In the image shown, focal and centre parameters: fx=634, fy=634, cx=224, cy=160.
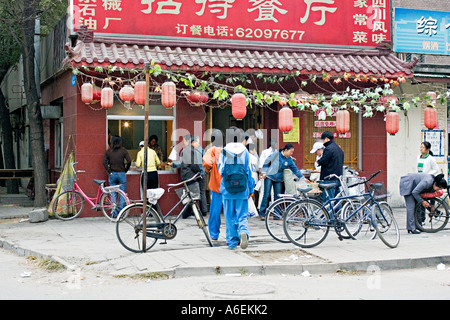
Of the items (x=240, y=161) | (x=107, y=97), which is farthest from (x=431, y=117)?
(x=107, y=97)

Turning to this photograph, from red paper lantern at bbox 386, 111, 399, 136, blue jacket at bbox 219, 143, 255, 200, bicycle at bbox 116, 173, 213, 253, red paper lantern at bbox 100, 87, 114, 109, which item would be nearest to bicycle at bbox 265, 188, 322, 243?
blue jacket at bbox 219, 143, 255, 200

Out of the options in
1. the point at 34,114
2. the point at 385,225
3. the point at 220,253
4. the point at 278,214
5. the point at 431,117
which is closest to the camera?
the point at 220,253

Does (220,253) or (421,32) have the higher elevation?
(421,32)

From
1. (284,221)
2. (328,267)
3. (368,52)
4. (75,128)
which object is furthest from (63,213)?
(368,52)

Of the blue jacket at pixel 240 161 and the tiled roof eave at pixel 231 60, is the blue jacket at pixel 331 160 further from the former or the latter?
the tiled roof eave at pixel 231 60

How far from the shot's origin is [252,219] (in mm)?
15172

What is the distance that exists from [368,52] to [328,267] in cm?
898

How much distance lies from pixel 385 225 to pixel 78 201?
7.35 meters

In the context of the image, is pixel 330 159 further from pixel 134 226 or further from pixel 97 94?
pixel 97 94

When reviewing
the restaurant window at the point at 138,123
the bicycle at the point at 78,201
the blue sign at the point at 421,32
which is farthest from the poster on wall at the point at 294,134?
the bicycle at the point at 78,201

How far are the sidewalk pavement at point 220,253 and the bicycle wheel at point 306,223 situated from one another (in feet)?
0.63

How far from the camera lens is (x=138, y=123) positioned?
15.6 metres

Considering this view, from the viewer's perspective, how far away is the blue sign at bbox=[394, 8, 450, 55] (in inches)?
671

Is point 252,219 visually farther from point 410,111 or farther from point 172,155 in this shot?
point 410,111
